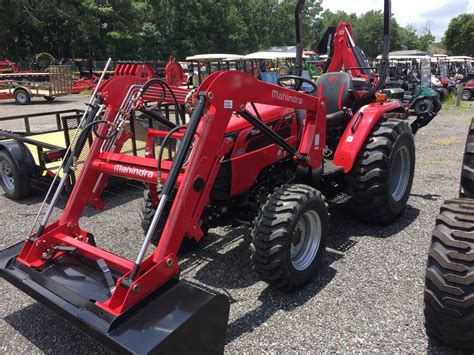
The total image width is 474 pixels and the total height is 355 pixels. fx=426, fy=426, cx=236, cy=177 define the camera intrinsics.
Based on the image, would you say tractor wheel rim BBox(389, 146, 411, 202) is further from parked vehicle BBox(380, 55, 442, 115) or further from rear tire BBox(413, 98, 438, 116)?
rear tire BBox(413, 98, 438, 116)

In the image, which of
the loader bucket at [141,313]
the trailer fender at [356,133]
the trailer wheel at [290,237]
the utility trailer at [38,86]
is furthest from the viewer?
the utility trailer at [38,86]

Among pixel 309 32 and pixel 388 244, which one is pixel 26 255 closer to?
pixel 388 244

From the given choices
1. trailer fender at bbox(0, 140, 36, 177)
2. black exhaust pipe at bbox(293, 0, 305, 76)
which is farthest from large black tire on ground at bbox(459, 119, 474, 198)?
trailer fender at bbox(0, 140, 36, 177)

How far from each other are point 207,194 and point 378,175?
2.02 m

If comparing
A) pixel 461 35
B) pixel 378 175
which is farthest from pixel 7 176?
pixel 461 35

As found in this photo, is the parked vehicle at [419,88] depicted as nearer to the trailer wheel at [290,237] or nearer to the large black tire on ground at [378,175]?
the large black tire on ground at [378,175]

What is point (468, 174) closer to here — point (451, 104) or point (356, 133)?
point (356, 133)

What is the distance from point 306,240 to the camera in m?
3.47

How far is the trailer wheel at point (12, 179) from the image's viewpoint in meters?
5.72

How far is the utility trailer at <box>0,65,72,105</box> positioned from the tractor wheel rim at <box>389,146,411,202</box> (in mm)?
16115

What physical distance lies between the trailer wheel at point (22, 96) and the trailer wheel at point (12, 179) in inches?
537

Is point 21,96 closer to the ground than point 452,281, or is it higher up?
higher up

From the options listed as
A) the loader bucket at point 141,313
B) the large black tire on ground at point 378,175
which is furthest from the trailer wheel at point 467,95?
the loader bucket at point 141,313

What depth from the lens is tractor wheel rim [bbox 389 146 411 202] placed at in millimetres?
4777
